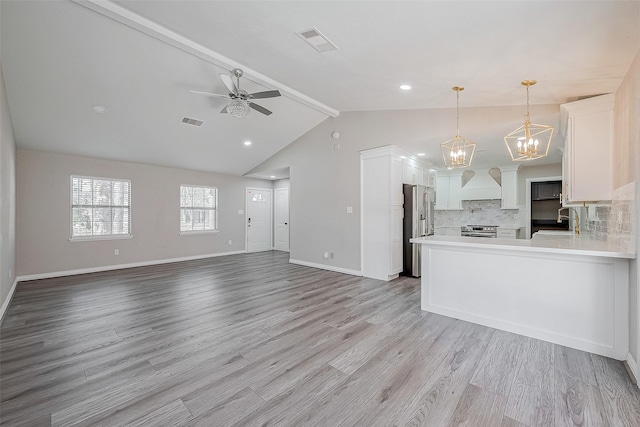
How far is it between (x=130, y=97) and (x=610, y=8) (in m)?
5.46

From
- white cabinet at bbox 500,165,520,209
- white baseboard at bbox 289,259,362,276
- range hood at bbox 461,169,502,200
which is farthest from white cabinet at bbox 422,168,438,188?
white baseboard at bbox 289,259,362,276

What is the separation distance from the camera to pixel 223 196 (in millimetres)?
8234

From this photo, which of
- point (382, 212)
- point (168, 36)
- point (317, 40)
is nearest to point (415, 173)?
point (382, 212)

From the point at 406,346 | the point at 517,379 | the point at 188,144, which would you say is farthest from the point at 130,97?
the point at 517,379

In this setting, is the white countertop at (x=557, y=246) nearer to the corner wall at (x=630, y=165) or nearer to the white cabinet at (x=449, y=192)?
A: the corner wall at (x=630, y=165)

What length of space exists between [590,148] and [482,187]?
14.4ft

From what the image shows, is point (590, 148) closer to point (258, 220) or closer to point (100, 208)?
point (258, 220)

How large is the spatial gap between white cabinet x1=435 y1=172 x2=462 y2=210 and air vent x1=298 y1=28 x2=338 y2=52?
5.96 meters

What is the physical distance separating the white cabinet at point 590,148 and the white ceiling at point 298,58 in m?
0.23

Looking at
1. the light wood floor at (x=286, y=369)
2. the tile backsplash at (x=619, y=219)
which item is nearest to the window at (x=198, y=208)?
the light wood floor at (x=286, y=369)

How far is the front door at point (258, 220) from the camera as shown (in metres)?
8.91

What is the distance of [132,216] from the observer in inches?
257

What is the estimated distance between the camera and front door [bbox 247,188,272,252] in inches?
351

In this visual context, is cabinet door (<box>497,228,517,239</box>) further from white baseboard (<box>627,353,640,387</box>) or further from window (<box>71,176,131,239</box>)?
window (<box>71,176,131,239</box>)
